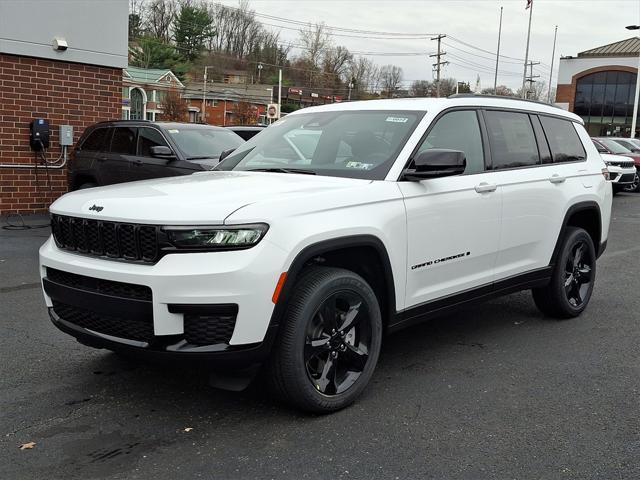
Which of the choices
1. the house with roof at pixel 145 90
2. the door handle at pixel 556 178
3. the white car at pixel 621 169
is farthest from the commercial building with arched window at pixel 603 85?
the door handle at pixel 556 178

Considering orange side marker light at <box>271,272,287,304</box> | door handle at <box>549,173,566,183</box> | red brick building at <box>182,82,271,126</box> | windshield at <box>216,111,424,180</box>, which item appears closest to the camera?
orange side marker light at <box>271,272,287,304</box>

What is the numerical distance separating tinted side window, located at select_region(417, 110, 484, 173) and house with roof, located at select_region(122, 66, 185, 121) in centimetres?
6721

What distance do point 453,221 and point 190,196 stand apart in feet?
5.92

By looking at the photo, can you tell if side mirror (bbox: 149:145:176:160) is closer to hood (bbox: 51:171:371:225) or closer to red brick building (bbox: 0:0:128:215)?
red brick building (bbox: 0:0:128:215)

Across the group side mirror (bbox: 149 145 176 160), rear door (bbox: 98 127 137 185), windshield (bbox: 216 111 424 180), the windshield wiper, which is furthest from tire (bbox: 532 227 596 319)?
rear door (bbox: 98 127 137 185)

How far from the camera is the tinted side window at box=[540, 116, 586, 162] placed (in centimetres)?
573

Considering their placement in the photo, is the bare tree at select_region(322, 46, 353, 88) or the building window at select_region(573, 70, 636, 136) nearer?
the building window at select_region(573, 70, 636, 136)

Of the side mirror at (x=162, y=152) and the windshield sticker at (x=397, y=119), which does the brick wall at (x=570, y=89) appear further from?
the windshield sticker at (x=397, y=119)

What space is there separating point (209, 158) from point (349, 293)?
649 centimetres

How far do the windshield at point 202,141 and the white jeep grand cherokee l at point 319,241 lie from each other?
476 centimetres

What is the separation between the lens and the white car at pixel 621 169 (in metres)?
19.1

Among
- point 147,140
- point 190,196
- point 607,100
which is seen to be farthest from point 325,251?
point 607,100

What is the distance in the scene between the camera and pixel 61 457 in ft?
10.7

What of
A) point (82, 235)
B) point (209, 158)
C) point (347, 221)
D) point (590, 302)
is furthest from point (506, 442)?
point (209, 158)
